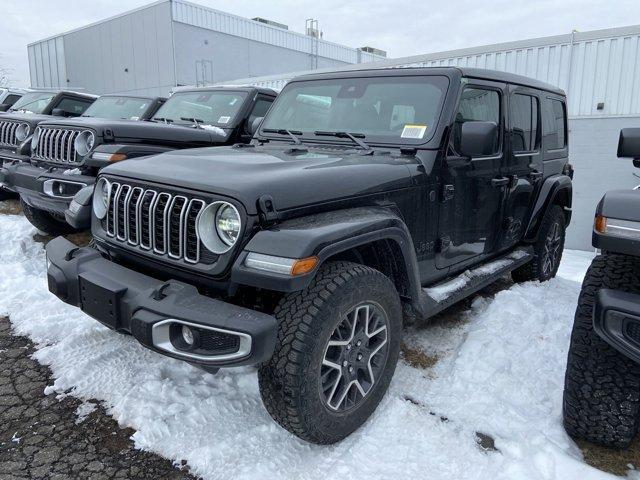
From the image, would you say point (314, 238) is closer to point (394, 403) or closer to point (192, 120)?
point (394, 403)

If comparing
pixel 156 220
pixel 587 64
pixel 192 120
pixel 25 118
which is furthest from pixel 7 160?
pixel 587 64

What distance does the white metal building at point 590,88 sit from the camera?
8523mm

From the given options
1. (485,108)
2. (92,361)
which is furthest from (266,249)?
(485,108)

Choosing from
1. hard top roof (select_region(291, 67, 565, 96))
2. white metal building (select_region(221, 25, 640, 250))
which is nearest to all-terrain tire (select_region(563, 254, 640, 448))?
hard top roof (select_region(291, 67, 565, 96))

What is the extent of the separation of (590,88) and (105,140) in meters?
8.18

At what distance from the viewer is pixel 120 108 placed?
7.17 m

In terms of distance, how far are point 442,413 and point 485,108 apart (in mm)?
2203

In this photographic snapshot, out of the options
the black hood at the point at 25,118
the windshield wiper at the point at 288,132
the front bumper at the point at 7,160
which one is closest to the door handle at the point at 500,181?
the windshield wiper at the point at 288,132

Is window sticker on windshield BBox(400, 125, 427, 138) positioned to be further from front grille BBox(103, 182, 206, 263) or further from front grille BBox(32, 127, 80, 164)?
front grille BBox(32, 127, 80, 164)

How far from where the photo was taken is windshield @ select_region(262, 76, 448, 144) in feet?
10.6

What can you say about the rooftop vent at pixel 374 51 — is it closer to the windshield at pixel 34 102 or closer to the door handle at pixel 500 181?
the windshield at pixel 34 102

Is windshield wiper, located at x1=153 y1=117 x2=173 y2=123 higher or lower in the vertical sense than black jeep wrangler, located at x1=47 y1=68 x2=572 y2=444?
higher

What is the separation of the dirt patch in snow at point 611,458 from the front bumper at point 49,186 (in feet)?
13.3

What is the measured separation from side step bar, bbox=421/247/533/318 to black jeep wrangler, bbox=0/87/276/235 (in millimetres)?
2597
